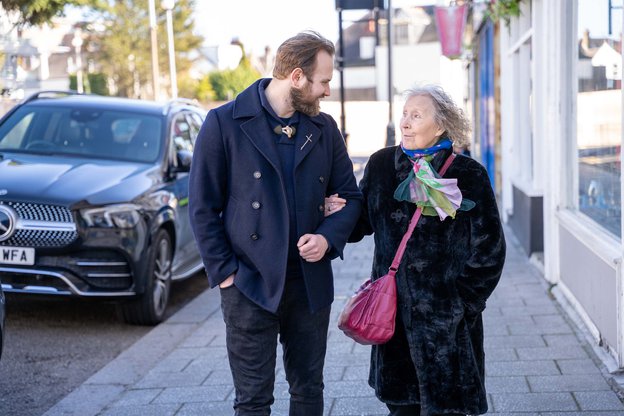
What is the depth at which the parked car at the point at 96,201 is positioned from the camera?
7.24m

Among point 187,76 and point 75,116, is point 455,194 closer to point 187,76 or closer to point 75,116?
point 75,116

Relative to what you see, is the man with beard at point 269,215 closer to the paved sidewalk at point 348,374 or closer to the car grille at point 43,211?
the paved sidewalk at point 348,374

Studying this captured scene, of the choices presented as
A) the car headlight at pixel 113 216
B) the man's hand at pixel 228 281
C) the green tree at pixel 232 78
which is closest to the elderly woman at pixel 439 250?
the man's hand at pixel 228 281

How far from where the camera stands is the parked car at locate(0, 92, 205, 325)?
7.24 meters

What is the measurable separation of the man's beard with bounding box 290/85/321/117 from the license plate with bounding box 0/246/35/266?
4.08m

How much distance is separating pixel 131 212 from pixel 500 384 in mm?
3246

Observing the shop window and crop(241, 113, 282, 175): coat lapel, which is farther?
the shop window

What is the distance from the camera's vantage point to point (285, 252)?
11.9 ft

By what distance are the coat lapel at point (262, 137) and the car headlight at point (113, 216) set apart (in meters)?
3.90

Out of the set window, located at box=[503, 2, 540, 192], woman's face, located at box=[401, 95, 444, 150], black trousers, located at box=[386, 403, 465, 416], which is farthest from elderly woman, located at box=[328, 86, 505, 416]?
window, located at box=[503, 2, 540, 192]

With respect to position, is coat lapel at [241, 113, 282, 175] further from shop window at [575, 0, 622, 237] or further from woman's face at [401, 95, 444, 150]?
shop window at [575, 0, 622, 237]

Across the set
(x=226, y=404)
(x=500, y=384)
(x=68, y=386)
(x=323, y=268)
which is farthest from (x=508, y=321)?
(x=323, y=268)

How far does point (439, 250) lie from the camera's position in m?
3.76

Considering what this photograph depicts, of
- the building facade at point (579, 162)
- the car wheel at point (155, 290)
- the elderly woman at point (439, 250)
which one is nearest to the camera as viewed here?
the elderly woman at point (439, 250)
